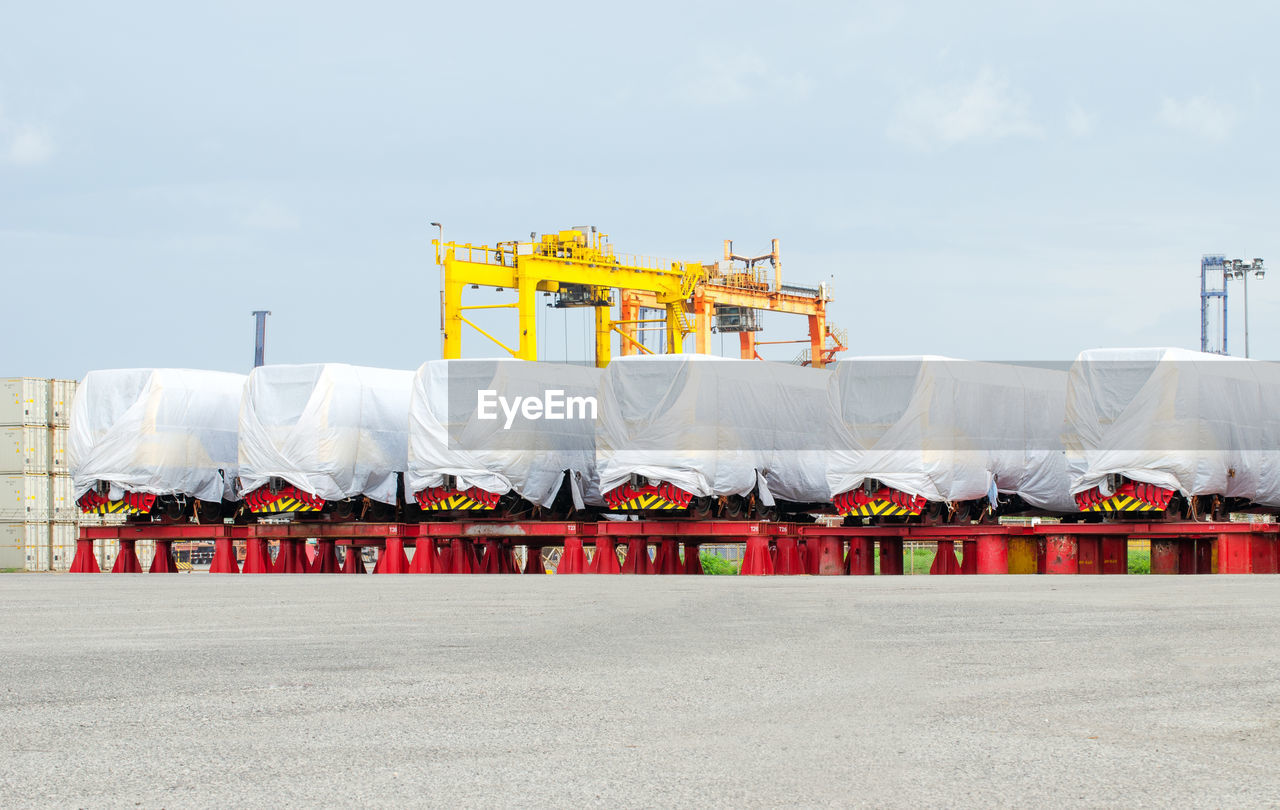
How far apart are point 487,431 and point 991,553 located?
8517mm

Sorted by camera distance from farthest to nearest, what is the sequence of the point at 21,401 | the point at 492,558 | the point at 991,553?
the point at 21,401 → the point at 492,558 → the point at 991,553

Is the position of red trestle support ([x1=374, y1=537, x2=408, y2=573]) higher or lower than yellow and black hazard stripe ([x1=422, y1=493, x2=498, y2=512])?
lower

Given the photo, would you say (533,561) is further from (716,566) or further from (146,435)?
(716,566)

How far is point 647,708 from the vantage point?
21.7 ft

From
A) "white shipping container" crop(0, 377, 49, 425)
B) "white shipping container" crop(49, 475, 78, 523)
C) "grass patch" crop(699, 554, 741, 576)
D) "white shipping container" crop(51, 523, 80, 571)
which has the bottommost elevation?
"grass patch" crop(699, 554, 741, 576)

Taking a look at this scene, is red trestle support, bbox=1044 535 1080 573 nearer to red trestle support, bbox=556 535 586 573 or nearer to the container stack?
red trestle support, bbox=556 535 586 573

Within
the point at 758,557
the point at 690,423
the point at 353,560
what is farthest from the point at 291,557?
the point at 758,557

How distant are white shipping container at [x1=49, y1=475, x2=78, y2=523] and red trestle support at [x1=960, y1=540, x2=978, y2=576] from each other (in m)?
20.6

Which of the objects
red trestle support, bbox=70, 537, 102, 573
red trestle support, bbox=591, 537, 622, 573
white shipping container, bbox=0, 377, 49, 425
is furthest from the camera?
white shipping container, bbox=0, 377, 49, 425

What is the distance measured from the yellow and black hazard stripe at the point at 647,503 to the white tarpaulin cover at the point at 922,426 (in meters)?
2.76

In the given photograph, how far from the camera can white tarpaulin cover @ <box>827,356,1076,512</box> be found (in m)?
25.0

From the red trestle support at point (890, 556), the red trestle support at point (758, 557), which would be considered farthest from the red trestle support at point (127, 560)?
the red trestle support at point (890, 556)

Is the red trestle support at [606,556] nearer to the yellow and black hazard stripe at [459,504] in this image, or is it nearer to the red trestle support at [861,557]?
the yellow and black hazard stripe at [459,504]

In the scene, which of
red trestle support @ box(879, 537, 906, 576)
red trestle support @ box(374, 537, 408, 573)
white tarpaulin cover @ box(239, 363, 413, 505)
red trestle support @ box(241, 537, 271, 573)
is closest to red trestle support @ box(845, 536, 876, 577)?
red trestle support @ box(879, 537, 906, 576)
